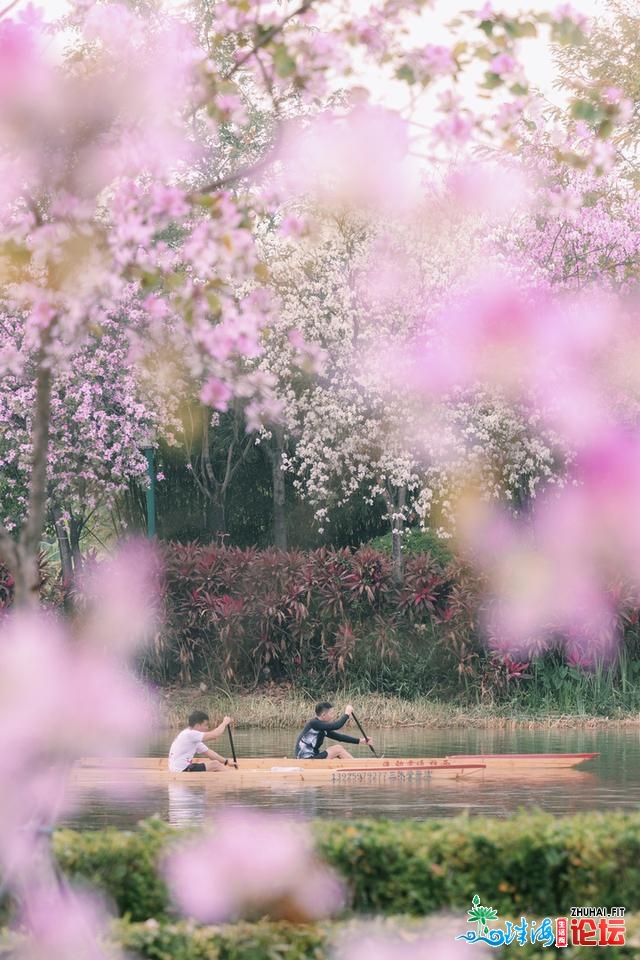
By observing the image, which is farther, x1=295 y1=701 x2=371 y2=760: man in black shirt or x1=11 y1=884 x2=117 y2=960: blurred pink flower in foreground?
x1=295 y1=701 x2=371 y2=760: man in black shirt

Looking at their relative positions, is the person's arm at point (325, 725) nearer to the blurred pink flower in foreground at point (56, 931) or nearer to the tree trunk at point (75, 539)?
the blurred pink flower in foreground at point (56, 931)

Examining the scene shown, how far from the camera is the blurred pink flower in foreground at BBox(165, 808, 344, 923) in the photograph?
848cm

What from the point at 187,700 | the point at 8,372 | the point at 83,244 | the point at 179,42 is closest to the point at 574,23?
the point at 179,42

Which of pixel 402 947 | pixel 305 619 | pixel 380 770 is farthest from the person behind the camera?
pixel 305 619

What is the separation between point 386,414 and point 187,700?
22.3 feet

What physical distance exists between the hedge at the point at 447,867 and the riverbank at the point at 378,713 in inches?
661

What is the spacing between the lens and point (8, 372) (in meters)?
30.8

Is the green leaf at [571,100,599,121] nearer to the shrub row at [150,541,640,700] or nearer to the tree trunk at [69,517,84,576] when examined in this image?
the shrub row at [150,541,640,700]

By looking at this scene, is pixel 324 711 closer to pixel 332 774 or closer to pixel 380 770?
pixel 332 774

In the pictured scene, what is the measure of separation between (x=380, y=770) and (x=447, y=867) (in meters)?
10.0

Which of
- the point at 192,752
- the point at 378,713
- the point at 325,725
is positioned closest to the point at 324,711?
the point at 325,725
